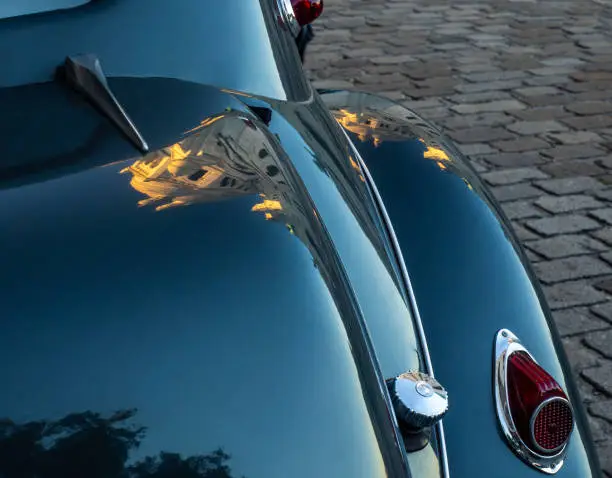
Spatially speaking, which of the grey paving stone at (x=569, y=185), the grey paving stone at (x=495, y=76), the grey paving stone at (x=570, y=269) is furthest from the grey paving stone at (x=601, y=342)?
the grey paving stone at (x=495, y=76)

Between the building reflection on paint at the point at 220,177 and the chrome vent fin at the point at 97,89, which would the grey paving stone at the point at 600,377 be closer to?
the building reflection on paint at the point at 220,177

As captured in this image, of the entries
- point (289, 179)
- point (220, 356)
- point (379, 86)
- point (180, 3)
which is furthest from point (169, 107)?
point (379, 86)

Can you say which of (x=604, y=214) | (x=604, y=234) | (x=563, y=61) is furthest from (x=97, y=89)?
(x=563, y=61)

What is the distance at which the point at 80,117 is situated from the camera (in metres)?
1.69

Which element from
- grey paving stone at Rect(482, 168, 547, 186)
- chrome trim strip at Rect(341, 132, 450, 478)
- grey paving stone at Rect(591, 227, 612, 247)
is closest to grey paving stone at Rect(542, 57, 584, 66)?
grey paving stone at Rect(482, 168, 547, 186)

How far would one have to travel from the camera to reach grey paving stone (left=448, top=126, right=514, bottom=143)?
5359mm

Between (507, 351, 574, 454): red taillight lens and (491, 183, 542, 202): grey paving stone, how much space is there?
2744 mm

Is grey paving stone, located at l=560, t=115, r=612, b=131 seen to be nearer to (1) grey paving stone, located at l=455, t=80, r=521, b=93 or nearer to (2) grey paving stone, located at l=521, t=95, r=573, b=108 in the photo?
(2) grey paving stone, located at l=521, t=95, r=573, b=108

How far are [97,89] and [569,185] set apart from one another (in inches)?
137

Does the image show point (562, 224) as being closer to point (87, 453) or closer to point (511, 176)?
point (511, 176)

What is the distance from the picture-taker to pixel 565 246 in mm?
4227

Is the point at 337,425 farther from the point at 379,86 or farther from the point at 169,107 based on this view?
the point at 379,86

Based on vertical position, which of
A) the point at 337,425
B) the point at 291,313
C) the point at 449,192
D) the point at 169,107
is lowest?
the point at 449,192

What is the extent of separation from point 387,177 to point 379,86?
385 cm
